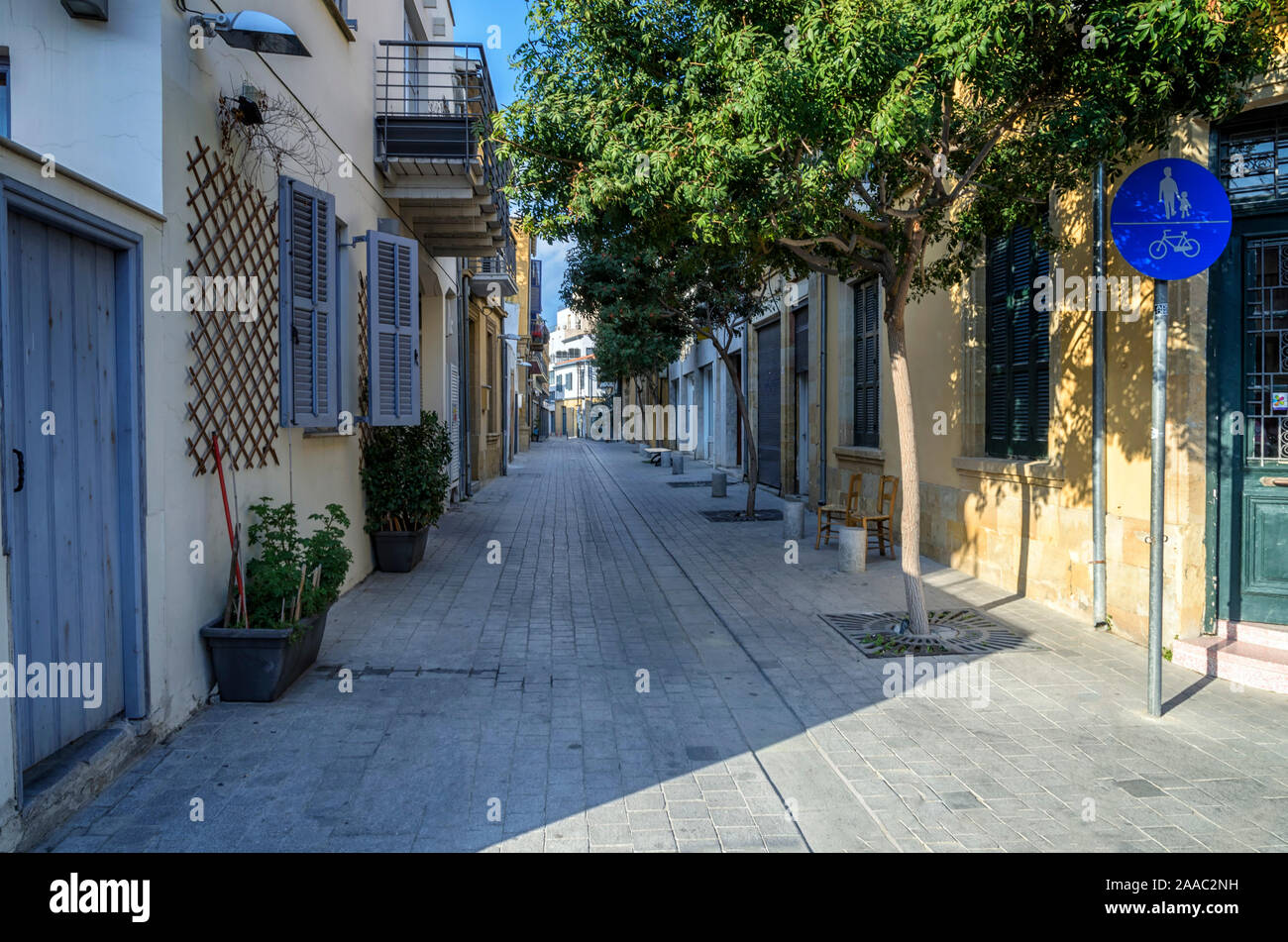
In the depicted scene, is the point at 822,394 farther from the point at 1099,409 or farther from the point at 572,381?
the point at 572,381

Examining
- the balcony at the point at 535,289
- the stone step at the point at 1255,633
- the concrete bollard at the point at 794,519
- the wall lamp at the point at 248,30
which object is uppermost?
the balcony at the point at 535,289

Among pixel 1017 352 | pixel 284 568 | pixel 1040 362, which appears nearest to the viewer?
pixel 284 568

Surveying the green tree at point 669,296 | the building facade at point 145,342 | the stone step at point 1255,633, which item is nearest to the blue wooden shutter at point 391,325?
the building facade at point 145,342

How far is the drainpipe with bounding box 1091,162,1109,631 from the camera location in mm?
6938

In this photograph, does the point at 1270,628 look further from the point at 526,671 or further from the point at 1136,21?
the point at 526,671

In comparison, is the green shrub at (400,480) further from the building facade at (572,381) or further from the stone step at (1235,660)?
the building facade at (572,381)

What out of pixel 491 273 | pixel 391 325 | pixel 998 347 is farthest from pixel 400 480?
pixel 491 273

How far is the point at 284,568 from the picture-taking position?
5520 millimetres

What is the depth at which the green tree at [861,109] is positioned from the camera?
5.42 metres

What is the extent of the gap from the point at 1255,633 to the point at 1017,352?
11.6 feet
